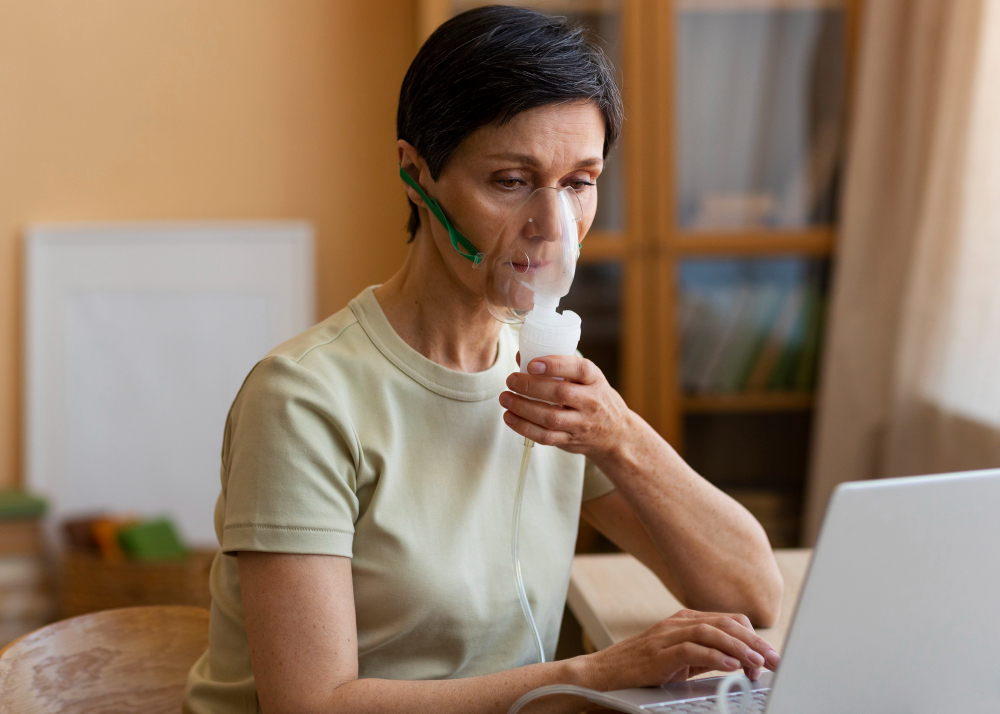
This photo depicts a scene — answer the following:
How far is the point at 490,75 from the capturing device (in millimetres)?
1022

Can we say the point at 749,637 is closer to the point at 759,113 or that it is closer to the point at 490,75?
the point at 490,75

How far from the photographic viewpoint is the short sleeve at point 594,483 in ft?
4.26

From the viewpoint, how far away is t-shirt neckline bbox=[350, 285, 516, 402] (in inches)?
43.1

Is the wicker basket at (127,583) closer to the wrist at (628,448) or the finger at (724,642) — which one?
the wrist at (628,448)

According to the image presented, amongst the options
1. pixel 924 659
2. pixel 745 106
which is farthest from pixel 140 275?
pixel 924 659

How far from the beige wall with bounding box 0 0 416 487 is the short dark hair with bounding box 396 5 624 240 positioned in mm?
1614

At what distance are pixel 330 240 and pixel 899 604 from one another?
235 cm

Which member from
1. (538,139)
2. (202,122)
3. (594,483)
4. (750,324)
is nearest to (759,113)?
(750,324)

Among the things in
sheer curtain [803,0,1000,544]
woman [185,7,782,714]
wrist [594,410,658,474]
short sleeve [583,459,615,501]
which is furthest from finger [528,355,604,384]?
sheer curtain [803,0,1000,544]

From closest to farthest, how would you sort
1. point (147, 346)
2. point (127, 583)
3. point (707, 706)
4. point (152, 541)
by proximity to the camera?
point (707, 706) < point (127, 583) < point (152, 541) < point (147, 346)

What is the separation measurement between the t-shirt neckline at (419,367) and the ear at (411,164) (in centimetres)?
13

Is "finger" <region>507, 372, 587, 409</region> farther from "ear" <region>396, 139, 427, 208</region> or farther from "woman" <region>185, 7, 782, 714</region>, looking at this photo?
"ear" <region>396, 139, 427, 208</region>

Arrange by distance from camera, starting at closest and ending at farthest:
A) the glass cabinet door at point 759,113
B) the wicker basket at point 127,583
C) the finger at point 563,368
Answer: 1. the finger at point 563,368
2. the wicker basket at point 127,583
3. the glass cabinet door at point 759,113

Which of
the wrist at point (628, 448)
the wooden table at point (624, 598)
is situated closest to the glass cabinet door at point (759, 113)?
the wooden table at point (624, 598)
